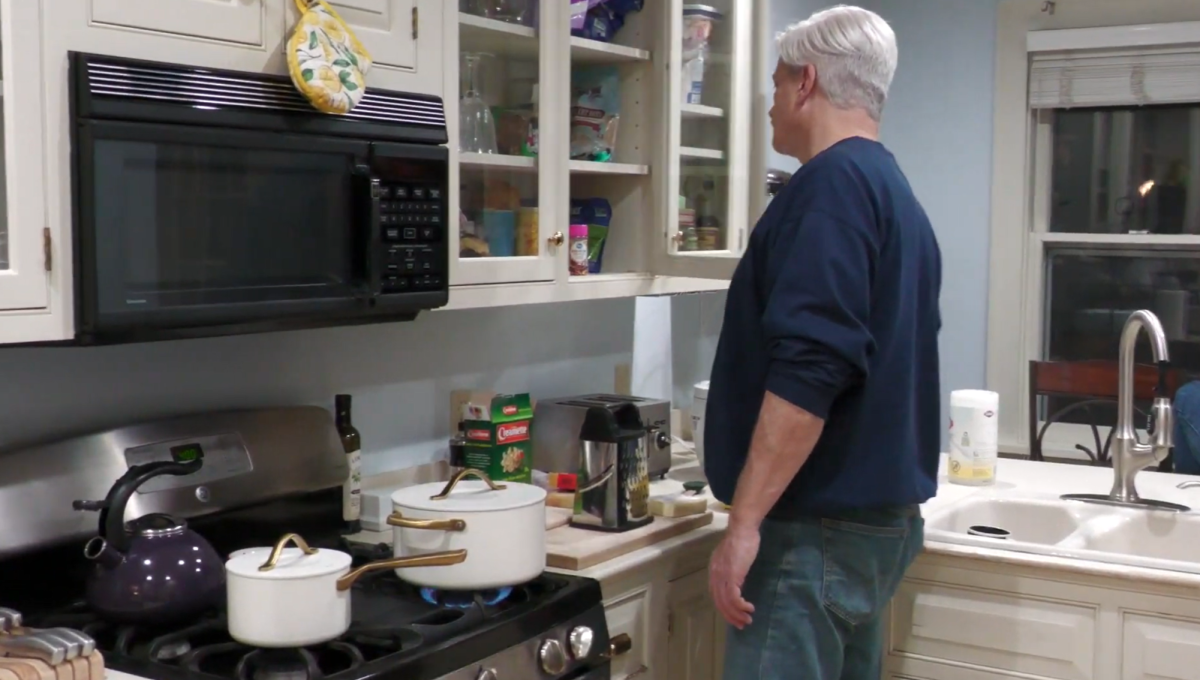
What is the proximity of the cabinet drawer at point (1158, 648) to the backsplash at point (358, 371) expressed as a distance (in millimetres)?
1261

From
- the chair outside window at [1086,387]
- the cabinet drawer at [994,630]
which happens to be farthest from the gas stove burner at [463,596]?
the chair outside window at [1086,387]

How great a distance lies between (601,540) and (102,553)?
78 cm

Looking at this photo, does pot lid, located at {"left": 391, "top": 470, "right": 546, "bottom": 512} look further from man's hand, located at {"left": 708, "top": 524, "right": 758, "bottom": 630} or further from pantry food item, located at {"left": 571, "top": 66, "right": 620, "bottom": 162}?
pantry food item, located at {"left": 571, "top": 66, "right": 620, "bottom": 162}

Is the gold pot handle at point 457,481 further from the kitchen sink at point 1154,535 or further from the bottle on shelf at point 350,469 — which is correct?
the kitchen sink at point 1154,535

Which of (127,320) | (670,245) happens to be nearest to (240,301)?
(127,320)

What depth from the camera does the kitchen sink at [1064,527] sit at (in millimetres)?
2219

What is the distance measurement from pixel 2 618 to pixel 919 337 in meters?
1.30

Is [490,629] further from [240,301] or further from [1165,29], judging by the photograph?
[1165,29]

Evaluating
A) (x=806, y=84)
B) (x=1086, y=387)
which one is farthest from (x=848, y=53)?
(x=1086, y=387)

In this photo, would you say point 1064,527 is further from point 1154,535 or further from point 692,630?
point 692,630

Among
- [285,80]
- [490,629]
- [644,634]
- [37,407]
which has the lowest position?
[644,634]

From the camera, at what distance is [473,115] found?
2096mm

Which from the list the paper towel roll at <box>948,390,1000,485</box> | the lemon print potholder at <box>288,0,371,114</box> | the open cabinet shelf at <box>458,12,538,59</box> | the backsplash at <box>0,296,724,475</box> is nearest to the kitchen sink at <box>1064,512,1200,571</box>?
the paper towel roll at <box>948,390,1000,485</box>

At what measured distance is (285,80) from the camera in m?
1.65
